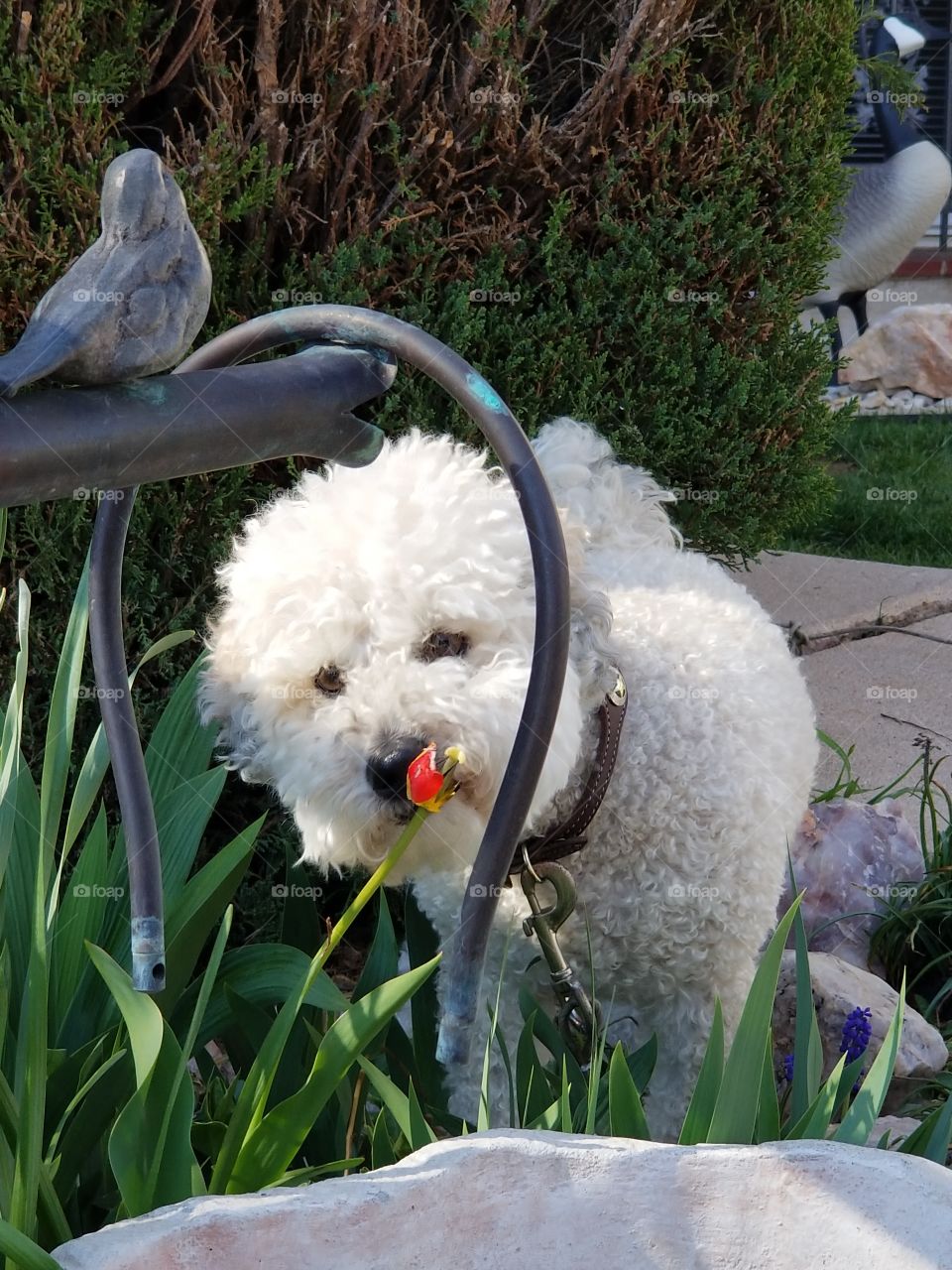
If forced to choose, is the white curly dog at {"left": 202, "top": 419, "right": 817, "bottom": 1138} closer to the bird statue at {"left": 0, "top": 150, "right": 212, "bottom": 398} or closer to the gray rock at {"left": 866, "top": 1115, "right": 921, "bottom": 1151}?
the gray rock at {"left": 866, "top": 1115, "right": 921, "bottom": 1151}

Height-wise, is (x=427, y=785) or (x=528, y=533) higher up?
(x=528, y=533)

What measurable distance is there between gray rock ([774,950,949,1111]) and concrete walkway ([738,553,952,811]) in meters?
1.25

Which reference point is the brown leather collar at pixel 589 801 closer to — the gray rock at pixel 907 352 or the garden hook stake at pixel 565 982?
the garden hook stake at pixel 565 982

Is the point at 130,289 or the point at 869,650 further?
the point at 869,650

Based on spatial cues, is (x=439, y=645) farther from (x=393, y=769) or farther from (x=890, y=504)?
(x=890, y=504)

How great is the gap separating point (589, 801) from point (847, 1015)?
82cm

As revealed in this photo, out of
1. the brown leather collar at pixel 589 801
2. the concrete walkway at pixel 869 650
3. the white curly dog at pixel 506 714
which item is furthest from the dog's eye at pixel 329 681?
the concrete walkway at pixel 869 650

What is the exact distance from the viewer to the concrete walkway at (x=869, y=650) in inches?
170

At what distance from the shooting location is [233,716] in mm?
2297

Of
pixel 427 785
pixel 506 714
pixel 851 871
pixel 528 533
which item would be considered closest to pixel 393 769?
pixel 506 714

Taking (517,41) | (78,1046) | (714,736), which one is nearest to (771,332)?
(517,41)

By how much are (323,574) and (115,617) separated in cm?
82

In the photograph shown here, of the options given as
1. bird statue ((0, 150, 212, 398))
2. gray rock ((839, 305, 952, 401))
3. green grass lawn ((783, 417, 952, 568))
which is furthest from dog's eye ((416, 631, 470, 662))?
gray rock ((839, 305, 952, 401))

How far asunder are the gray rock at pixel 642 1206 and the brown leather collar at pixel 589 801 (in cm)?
94
